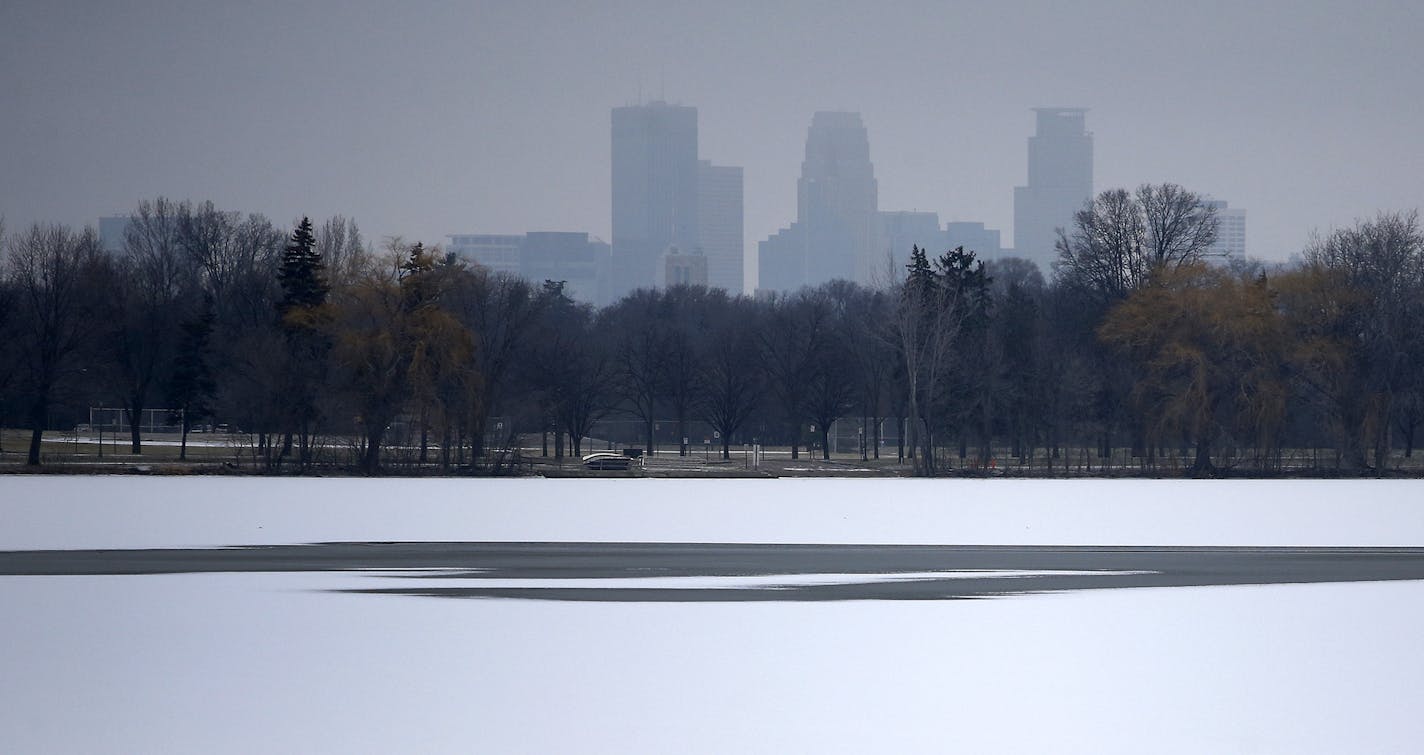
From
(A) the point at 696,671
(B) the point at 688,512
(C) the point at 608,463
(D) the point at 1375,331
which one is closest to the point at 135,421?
(C) the point at 608,463

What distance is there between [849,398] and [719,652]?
8494 cm

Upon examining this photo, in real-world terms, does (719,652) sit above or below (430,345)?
below

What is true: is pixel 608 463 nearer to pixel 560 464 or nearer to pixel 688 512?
pixel 560 464

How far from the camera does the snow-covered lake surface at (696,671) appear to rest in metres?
12.2

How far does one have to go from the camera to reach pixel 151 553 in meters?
25.5

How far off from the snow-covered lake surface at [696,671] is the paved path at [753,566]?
3.64ft

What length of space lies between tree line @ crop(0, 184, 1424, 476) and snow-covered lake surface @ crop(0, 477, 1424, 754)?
44099 millimetres

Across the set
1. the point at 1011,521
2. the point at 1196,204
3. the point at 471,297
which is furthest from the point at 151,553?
the point at 1196,204

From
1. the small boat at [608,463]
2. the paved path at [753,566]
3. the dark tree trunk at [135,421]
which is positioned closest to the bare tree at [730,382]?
the small boat at [608,463]

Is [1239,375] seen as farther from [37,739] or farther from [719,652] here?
[37,739]

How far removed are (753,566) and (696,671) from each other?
9796mm

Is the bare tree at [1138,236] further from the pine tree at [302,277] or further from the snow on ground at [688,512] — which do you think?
the pine tree at [302,277]

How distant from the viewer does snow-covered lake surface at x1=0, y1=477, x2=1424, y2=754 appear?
12188 mm

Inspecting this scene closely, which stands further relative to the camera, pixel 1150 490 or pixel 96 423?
pixel 96 423
